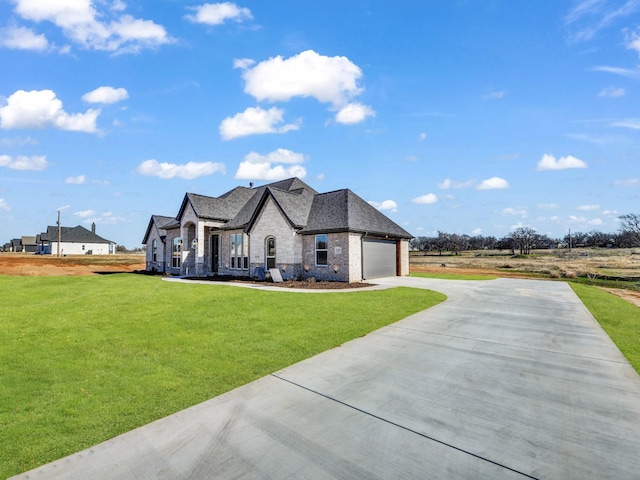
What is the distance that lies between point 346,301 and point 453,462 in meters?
9.12

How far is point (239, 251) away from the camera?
2447cm

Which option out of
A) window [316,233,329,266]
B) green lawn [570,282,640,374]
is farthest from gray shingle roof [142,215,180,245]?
green lawn [570,282,640,374]

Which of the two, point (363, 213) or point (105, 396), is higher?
point (363, 213)

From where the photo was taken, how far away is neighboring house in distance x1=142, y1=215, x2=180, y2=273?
2977 centimetres

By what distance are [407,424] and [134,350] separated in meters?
5.61

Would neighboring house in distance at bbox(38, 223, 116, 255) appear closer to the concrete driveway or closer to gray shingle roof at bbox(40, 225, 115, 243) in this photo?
gray shingle roof at bbox(40, 225, 115, 243)

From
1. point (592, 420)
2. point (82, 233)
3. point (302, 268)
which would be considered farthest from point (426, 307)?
point (82, 233)

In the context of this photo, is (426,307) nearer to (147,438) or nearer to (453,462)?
(453,462)

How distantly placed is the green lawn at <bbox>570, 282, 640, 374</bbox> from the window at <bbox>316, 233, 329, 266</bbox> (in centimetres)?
1270

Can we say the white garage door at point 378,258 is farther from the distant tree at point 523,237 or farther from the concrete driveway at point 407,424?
the distant tree at point 523,237

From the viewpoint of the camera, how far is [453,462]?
3.15 m

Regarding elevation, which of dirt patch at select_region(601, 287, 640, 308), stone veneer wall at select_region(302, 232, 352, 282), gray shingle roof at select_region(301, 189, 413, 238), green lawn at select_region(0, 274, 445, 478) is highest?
gray shingle roof at select_region(301, 189, 413, 238)

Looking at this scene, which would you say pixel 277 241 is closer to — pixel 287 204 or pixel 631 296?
pixel 287 204

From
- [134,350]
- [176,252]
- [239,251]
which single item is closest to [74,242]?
[176,252]
